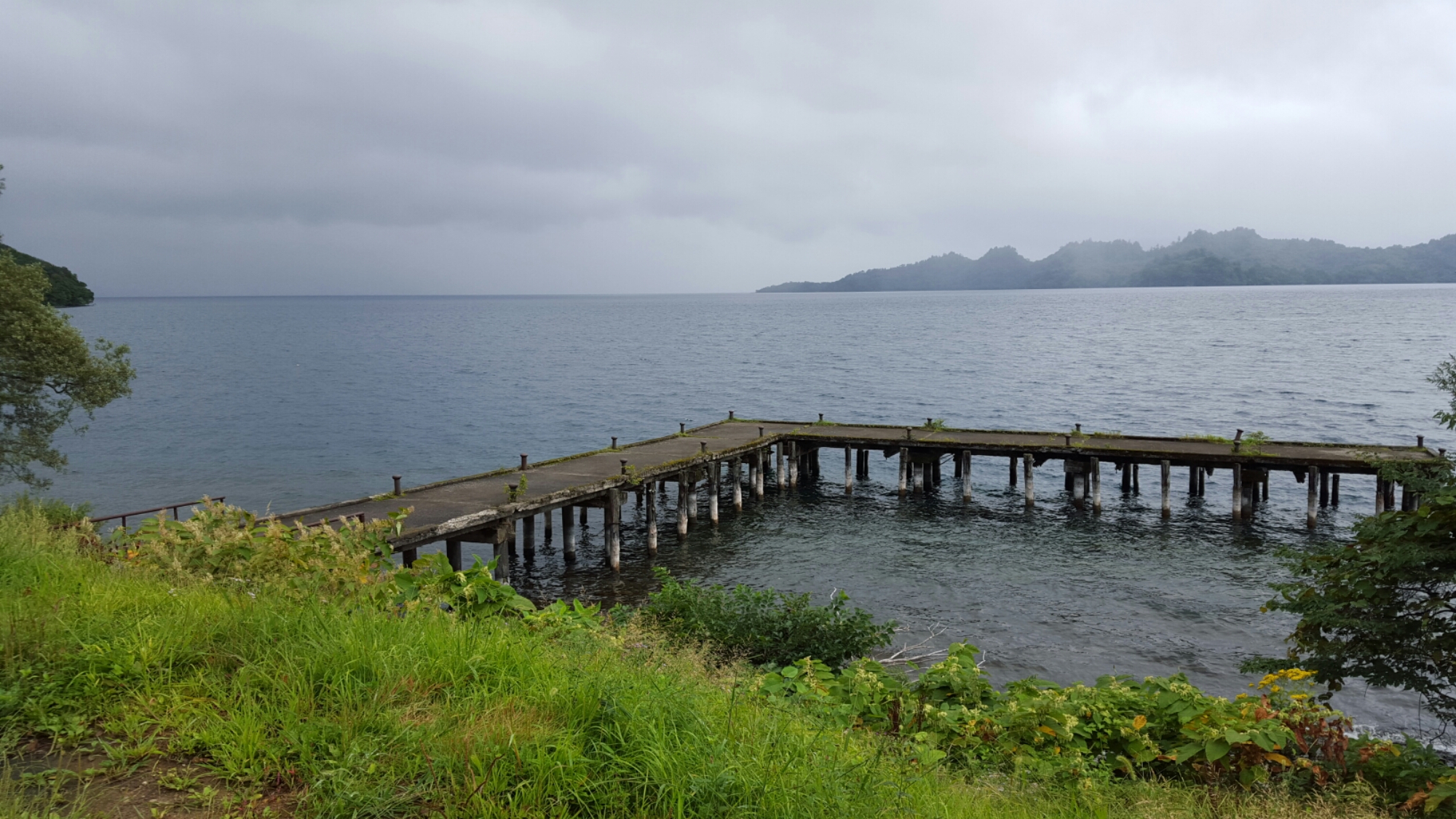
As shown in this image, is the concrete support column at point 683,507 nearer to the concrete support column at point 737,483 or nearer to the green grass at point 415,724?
the concrete support column at point 737,483

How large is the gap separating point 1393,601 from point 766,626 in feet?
30.6

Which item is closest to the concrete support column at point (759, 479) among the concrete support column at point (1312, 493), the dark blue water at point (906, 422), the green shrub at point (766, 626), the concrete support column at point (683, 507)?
the dark blue water at point (906, 422)

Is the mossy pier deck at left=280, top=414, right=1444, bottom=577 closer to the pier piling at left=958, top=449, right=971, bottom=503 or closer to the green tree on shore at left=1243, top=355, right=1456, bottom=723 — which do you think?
the pier piling at left=958, top=449, right=971, bottom=503

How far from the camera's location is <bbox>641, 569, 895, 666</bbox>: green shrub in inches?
590

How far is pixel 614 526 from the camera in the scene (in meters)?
25.8

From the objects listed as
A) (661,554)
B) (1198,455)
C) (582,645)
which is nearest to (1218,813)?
(582,645)

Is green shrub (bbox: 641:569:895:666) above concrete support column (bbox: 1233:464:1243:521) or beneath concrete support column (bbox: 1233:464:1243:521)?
above

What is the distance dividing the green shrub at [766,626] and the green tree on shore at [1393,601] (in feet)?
23.2

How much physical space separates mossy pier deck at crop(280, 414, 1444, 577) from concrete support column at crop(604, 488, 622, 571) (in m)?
0.04

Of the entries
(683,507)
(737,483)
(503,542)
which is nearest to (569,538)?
(683,507)

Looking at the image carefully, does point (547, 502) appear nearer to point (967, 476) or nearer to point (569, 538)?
point (569, 538)

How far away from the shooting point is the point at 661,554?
27672mm

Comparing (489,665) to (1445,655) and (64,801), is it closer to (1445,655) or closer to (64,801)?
(64,801)

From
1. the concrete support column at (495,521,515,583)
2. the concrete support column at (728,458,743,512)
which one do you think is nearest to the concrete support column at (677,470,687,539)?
the concrete support column at (728,458,743,512)
